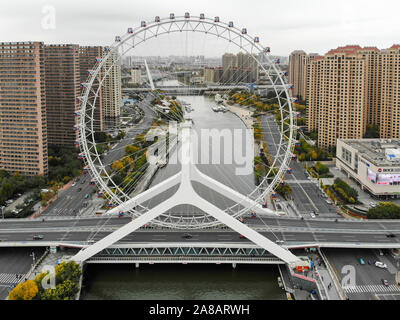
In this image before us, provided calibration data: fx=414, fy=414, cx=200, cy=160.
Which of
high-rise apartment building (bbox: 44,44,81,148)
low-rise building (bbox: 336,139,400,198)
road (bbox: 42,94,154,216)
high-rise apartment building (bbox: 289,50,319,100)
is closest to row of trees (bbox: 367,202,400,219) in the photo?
low-rise building (bbox: 336,139,400,198)

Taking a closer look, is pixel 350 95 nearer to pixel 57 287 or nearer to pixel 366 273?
pixel 366 273

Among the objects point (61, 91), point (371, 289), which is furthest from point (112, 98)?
point (371, 289)

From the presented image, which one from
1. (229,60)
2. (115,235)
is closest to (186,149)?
(115,235)

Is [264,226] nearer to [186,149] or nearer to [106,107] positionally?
[186,149]

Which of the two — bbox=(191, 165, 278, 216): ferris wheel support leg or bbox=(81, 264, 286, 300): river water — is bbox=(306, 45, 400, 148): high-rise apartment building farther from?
bbox=(81, 264, 286, 300): river water

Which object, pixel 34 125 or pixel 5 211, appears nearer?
pixel 5 211

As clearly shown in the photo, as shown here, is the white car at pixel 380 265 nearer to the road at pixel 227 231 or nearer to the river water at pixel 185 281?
the road at pixel 227 231

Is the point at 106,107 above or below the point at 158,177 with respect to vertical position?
above
